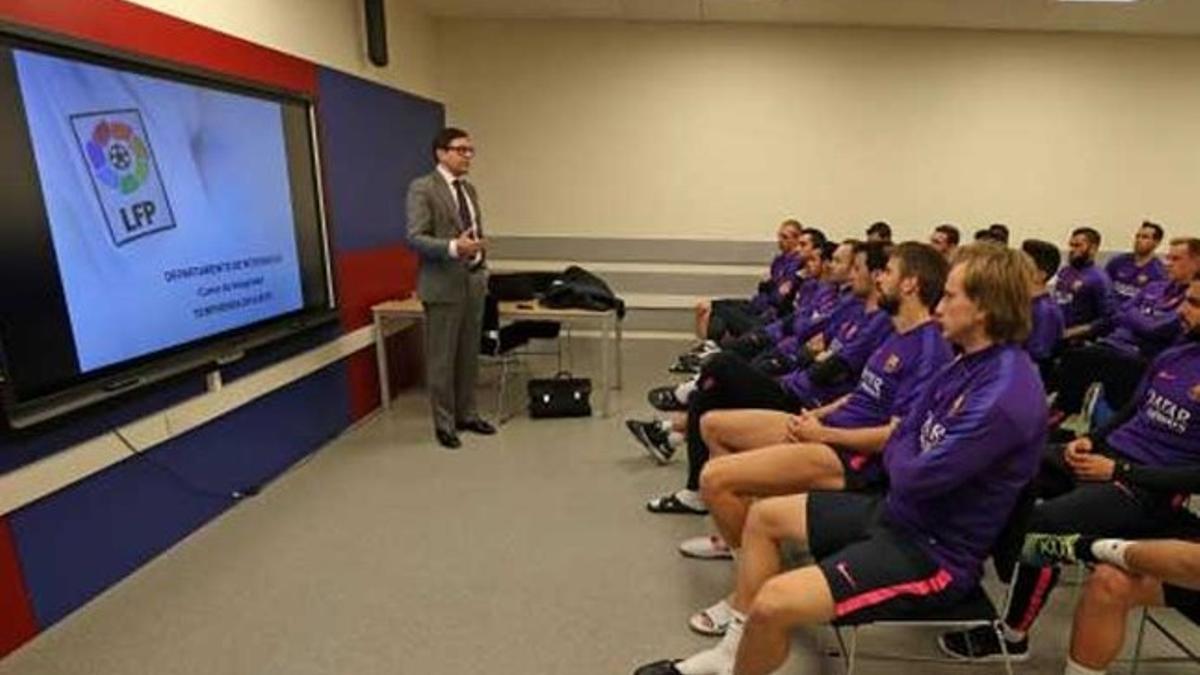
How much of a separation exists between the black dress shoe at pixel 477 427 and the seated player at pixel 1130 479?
265cm

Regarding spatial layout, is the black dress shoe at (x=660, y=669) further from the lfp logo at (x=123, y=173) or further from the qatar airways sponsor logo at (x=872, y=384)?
the lfp logo at (x=123, y=173)

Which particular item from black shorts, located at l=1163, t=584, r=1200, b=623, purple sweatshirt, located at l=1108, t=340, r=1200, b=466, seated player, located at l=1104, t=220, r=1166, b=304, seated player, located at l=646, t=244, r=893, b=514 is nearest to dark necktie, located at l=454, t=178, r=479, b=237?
seated player, located at l=646, t=244, r=893, b=514

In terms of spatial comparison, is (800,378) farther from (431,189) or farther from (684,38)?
(684,38)

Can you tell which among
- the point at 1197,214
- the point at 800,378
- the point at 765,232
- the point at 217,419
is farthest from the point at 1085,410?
the point at 1197,214

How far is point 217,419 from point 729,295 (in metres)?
4.53

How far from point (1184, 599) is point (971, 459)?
737mm

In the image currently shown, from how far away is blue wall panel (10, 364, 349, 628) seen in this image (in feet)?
7.66

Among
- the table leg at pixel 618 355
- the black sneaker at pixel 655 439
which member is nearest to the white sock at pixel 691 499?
the black sneaker at pixel 655 439

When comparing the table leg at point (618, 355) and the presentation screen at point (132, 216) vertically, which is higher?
the presentation screen at point (132, 216)

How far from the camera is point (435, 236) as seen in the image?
3.94 m

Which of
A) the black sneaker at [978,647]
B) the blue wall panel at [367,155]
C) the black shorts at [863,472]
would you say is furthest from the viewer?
the blue wall panel at [367,155]

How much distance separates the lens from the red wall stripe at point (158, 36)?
230 centimetres

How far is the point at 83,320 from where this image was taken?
2.40m

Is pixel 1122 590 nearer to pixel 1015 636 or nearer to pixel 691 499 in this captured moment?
pixel 1015 636
